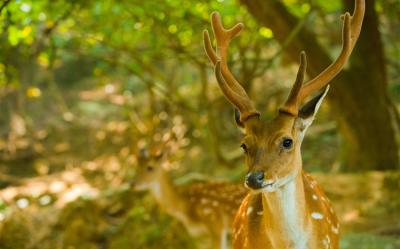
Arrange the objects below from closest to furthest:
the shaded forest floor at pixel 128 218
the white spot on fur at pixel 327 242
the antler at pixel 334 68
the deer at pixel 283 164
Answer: the deer at pixel 283 164 < the antler at pixel 334 68 < the white spot on fur at pixel 327 242 < the shaded forest floor at pixel 128 218

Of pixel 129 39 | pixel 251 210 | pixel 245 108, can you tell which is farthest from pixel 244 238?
pixel 129 39

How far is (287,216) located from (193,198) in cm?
316

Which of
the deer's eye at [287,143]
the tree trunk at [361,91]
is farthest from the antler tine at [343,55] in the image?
the tree trunk at [361,91]

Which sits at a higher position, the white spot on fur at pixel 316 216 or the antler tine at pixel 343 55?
the antler tine at pixel 343 55

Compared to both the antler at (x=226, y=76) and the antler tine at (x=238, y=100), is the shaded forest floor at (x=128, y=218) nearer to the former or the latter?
the antler at (x=226, y=76)

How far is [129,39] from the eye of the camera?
8164mm

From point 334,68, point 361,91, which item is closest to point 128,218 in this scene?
point 361,91

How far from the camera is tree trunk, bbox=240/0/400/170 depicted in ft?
22.4

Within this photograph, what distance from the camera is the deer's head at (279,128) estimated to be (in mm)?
3330

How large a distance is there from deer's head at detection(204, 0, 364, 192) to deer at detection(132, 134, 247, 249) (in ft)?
8.53

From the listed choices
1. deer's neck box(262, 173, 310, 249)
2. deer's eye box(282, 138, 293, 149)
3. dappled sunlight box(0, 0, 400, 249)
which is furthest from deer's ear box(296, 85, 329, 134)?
dappled sunlight box(0, 0, 400, 249)

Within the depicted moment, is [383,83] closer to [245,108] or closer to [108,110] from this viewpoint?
[245,108]

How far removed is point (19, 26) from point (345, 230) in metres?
3.89

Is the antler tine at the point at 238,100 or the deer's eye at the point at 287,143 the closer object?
the deer's eye at the point at 287,143
